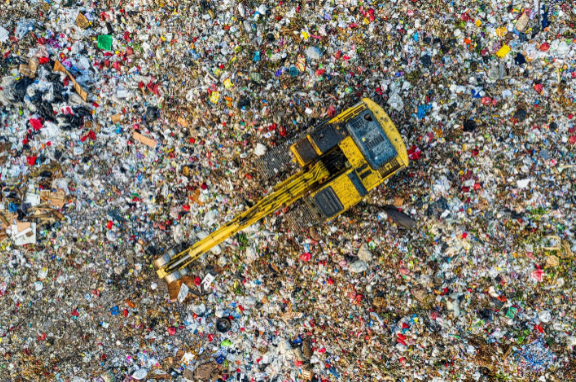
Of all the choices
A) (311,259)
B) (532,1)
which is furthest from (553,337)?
(532,1)

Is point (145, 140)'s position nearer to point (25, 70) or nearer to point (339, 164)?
point (25, 70)

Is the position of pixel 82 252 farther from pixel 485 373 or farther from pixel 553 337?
pixel 553 337

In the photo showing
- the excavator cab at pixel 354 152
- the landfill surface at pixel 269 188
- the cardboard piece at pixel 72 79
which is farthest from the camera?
the cardboard piece at pixel 72 79

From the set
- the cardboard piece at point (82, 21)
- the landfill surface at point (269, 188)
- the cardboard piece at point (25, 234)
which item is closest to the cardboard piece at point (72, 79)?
the landfill surface at point (269, 188)

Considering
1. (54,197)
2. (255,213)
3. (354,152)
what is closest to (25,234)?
(54,197)

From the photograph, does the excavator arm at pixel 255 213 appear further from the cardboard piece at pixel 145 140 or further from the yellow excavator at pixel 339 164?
the cardboard piece at pixel 145 140

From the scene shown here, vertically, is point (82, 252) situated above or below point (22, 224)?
below
